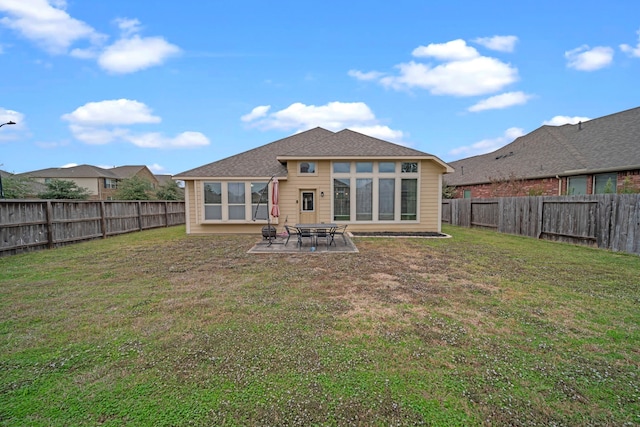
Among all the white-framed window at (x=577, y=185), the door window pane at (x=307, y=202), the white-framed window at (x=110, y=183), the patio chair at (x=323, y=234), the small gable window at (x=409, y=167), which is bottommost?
the patio chair at (x=323, y=234)

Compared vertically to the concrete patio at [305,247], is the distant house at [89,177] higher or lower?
higher

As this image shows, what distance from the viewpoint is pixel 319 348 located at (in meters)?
3.05

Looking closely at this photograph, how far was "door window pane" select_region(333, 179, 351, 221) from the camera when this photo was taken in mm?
12875

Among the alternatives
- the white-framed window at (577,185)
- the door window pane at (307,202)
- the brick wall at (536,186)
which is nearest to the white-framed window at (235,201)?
the door window pane at (307,202)

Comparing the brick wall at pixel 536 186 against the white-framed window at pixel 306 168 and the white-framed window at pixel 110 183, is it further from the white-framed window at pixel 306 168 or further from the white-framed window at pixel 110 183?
the white-framed window at pixel 110 183

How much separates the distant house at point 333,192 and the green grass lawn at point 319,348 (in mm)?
6727

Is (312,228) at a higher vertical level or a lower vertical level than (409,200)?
lower

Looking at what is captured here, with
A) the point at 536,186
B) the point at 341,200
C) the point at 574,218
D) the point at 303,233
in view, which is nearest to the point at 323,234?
the point at 303,233

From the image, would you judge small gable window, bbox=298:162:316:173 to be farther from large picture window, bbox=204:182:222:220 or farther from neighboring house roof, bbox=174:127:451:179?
large picture window, bbox=204:182:222:220

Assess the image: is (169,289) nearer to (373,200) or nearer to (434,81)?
(373,200)

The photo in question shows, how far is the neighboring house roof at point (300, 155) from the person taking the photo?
12.5 m

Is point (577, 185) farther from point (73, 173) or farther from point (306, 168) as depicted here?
point (73, 173)

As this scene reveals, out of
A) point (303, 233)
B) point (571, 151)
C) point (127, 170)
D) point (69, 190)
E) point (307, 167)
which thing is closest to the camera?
point (303, 233)

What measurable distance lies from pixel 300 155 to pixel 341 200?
270 centimetres
